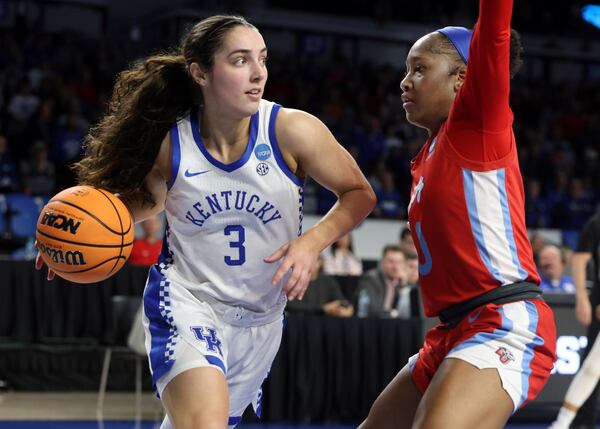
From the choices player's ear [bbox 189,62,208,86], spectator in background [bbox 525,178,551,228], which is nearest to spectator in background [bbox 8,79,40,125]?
spectator in background [bbox 525,178,551,228]

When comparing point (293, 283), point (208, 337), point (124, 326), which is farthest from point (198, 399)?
point (124, 326)

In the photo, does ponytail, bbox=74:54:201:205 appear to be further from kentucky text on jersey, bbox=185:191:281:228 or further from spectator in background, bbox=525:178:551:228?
spectator in background, bbox=525:178:551:228

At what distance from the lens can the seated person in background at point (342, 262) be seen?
9.76 m

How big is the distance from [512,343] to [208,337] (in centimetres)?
105

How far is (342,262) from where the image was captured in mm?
9812

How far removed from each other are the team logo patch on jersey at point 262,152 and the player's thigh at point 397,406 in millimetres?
882

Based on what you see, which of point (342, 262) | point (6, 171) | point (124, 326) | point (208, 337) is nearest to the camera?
point (208, 337)

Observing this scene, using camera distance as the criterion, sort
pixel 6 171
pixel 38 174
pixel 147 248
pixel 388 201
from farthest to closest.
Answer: pixel 388 201 → pixel 6 171 → pixel 38 174 → pixel 147 248

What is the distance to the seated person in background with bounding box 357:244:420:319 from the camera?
28.1 ft

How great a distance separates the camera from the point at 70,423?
7137mm

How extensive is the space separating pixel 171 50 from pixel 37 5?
16.7m

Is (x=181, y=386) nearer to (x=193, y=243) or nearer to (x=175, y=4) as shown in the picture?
(x=193, y=243)

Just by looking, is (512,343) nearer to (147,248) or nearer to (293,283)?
(293,283)

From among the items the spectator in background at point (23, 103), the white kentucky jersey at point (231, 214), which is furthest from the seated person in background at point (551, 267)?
the spectator in background at point (23, 103)
